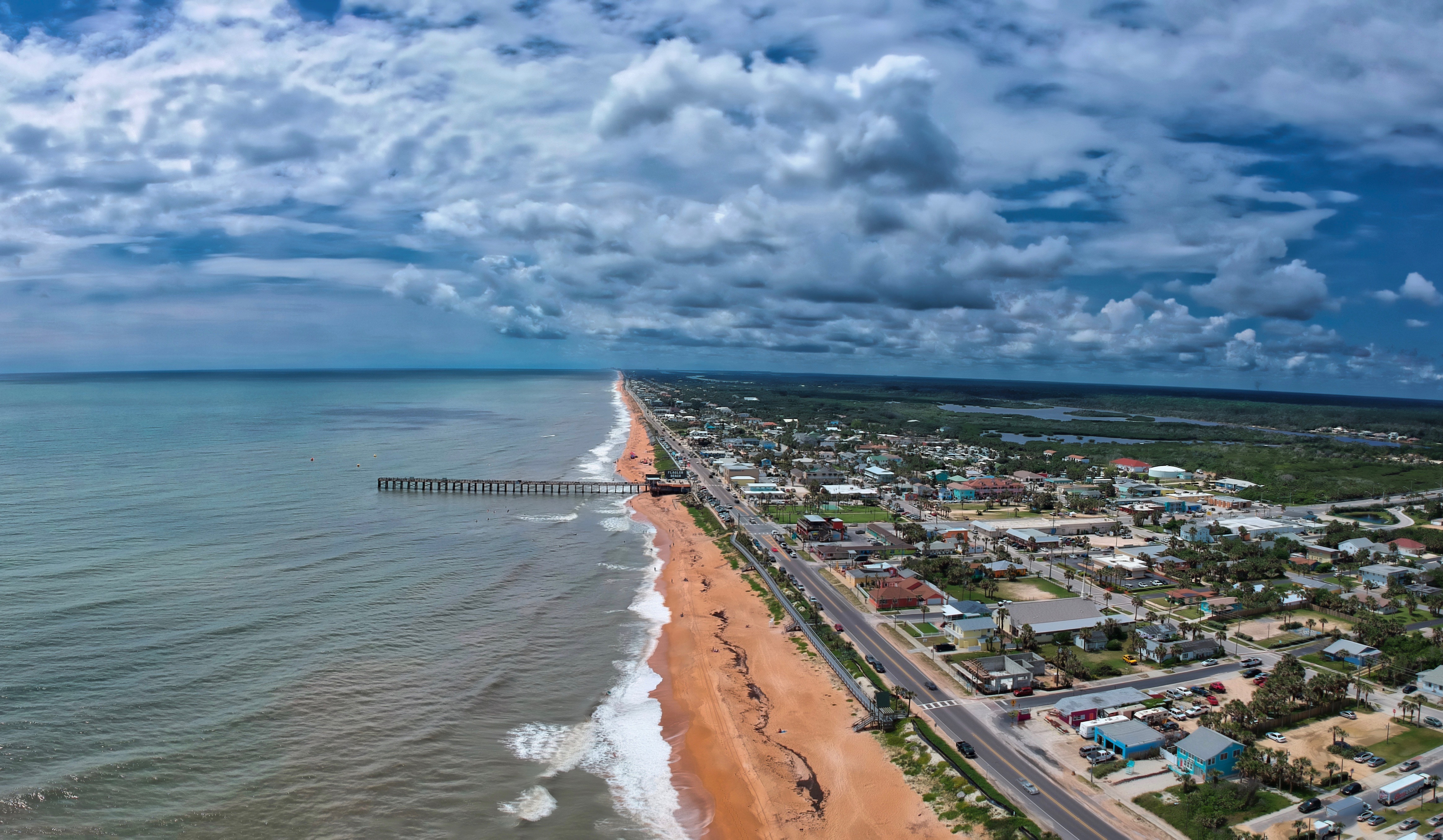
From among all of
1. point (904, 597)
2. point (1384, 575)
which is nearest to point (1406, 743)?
point (904, 597)

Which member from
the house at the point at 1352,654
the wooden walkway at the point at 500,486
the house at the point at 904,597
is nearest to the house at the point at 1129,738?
the house at the point at 904,597

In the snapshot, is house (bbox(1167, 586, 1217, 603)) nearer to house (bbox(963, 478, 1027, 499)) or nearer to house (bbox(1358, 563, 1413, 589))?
house (bbox(1358, 563, 1413, 589))

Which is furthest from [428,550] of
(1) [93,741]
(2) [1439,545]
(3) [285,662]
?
(2) [1439,545]

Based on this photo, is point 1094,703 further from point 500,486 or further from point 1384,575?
point 500,486

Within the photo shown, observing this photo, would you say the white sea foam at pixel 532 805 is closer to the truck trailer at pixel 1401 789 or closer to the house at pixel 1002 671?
the house at pixel 1002 671

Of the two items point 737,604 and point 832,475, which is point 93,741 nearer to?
point 737,604

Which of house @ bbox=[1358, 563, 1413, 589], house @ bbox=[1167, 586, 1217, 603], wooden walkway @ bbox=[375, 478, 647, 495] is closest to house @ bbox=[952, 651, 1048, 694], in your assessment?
house @ bbox=[1167, 586, 1217, 603]
